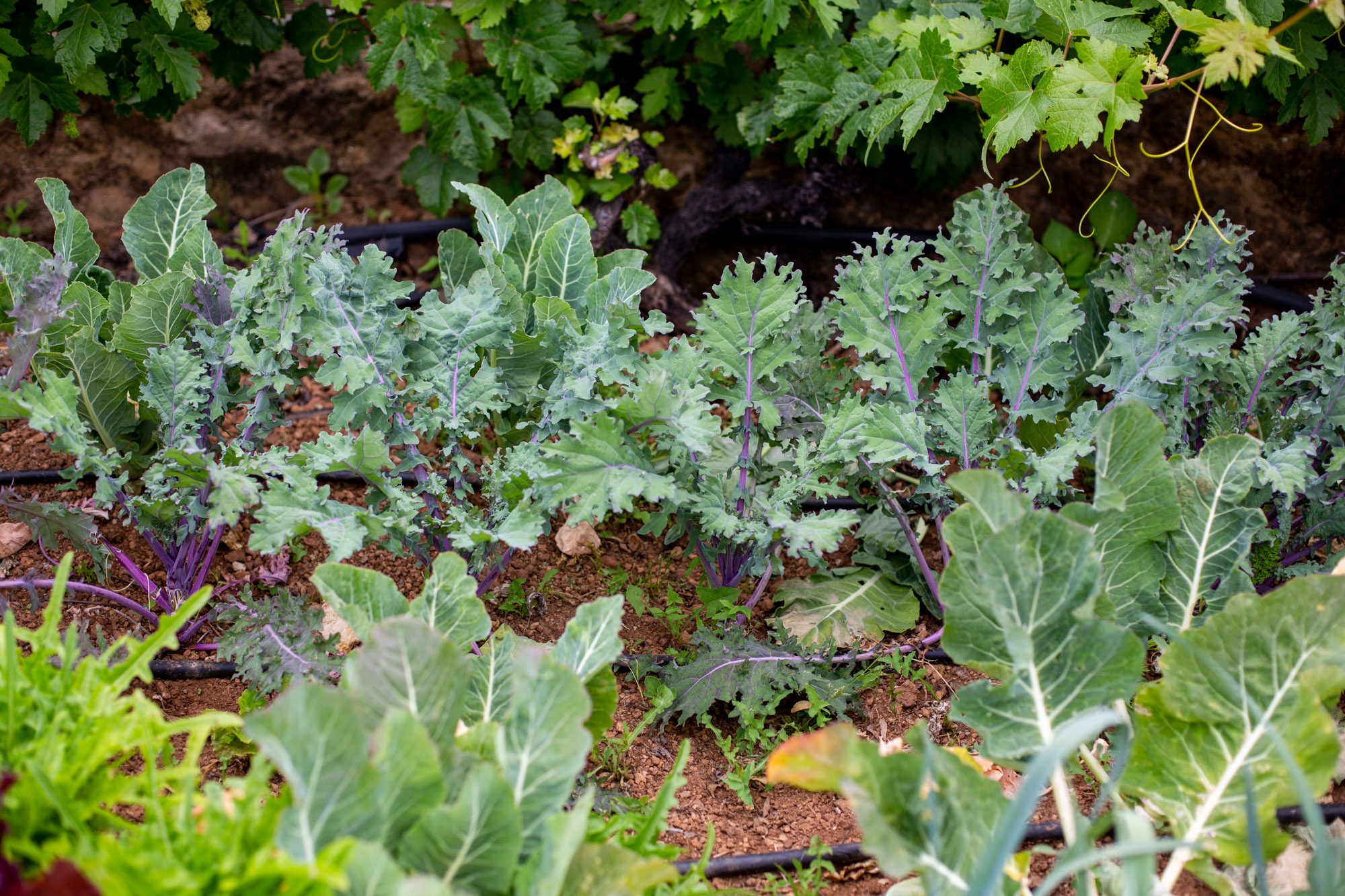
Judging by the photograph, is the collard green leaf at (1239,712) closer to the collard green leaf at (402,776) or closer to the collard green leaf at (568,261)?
the collard green leaf at (402,776)

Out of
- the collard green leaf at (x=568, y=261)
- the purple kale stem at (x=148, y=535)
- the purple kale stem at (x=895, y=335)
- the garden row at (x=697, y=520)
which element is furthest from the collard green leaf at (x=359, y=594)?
the purple kale stem at (x=895, y=335)

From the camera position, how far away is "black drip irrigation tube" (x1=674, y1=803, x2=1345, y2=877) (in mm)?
1685

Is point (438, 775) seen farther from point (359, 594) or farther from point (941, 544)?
point (941, 544)

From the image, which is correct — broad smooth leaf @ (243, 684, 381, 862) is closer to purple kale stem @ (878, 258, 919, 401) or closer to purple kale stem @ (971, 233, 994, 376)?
purple kale stem @ (878, 258, 919, 401)

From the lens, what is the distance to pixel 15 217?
321 centimetres

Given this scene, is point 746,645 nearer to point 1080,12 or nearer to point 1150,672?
point 1150,672

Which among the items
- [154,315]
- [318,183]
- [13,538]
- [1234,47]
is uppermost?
[1234,47]

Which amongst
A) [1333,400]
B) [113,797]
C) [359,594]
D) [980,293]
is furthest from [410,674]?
[1333,400]

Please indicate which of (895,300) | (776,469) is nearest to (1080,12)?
(895,300)

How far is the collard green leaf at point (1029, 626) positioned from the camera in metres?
1.50

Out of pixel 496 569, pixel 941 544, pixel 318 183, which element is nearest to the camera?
pixel 496 569

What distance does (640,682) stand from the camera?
2.11 metres

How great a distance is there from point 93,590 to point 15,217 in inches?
72.1

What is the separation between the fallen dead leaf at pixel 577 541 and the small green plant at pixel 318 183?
1.70 metres
